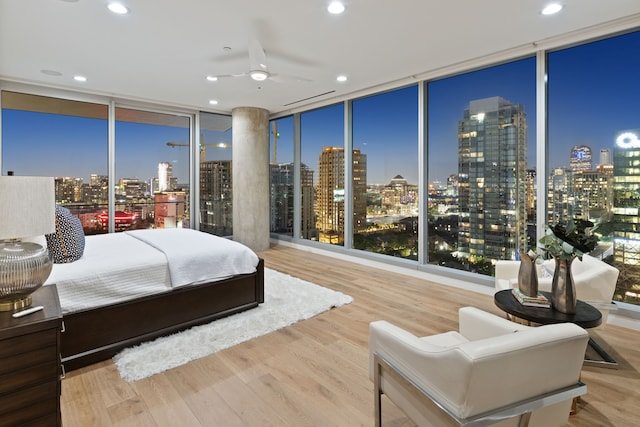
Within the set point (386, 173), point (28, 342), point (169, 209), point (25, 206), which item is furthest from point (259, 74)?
point (169, 209)

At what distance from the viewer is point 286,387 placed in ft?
7.07

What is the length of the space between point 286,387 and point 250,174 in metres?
4.77

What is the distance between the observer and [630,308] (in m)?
3.10

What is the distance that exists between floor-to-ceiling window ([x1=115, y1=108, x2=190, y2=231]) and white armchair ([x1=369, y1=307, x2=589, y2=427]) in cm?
586

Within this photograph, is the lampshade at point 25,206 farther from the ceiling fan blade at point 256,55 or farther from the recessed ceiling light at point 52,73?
the recessed ceiling light at point 52,73

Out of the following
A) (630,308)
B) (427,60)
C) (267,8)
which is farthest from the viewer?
(427,60)

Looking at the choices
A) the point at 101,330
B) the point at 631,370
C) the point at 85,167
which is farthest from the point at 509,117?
the point at 85,167

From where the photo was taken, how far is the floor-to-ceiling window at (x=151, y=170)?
5855 millimetres

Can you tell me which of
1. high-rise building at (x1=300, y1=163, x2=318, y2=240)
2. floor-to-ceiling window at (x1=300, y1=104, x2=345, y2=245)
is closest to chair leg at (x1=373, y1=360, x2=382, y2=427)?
floor-to-ceiling window at (x1=300, y1=104, x2=345, y2=245)

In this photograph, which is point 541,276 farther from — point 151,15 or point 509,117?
point 151,15

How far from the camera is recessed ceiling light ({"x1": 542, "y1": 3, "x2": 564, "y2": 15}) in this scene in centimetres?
278

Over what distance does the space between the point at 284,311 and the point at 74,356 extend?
1670 mm

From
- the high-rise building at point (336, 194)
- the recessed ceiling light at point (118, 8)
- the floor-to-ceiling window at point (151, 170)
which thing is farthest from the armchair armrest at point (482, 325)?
the floor-to-ceiling window at point (151, 170)

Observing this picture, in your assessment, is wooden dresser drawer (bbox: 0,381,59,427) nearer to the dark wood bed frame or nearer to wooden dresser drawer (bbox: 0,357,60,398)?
wooden dresser drawer (bbox: 0,357,60,398)
